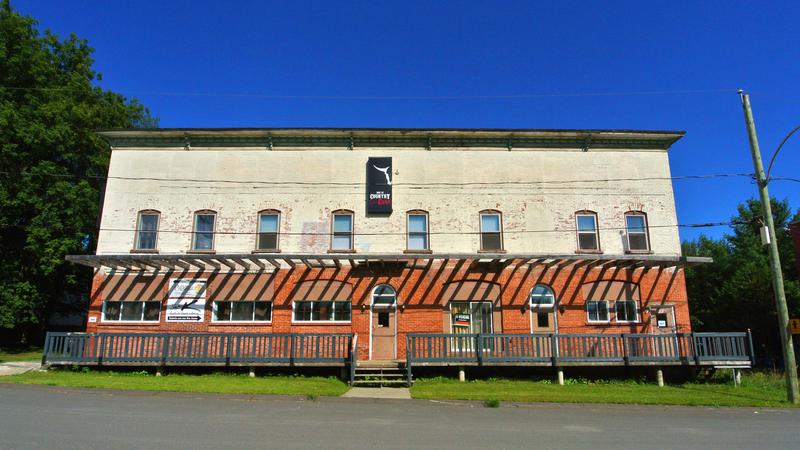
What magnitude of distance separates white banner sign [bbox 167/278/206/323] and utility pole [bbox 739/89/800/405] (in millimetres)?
19076

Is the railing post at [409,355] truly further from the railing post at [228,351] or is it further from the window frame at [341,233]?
the railing post at [228,351]

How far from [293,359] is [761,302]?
1184 inches

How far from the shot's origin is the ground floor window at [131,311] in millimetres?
18805

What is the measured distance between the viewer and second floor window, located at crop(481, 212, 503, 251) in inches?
762

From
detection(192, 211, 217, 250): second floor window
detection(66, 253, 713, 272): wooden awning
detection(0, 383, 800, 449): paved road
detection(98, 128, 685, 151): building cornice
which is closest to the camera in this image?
detection(0, 383, 800, 449): paved road

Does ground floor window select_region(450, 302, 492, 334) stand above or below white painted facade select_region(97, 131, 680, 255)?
below

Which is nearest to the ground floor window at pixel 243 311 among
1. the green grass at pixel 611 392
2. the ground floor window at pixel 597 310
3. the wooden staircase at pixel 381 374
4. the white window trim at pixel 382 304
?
the white window trim at pixel 382 304

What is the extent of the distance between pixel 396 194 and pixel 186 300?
9.34 metres

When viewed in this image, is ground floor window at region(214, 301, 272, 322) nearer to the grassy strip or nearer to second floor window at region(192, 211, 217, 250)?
second floor window at region(192, 211, 217, 250)

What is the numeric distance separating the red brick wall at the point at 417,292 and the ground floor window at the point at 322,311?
268mm

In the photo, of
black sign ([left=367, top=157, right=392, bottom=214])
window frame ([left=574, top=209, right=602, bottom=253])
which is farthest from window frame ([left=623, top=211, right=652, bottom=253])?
black sign ([left=367, top=157, right=392, bottom=214])

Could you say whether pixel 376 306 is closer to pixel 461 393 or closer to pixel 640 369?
pixel 461 393

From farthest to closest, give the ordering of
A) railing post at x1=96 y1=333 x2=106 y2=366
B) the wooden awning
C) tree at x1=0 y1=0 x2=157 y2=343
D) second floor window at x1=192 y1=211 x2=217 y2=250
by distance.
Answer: tree at x1=0 y1=0 x2=157 y2=343 → second floor window at x1=192 y1=211 x2=217 y2=250 → the wooden awning → railing post at x1=96 y1=333 x2=106 y2=366

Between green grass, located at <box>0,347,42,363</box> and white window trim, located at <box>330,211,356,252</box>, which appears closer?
white window trim, located at <box>330,211,356,252</box>
